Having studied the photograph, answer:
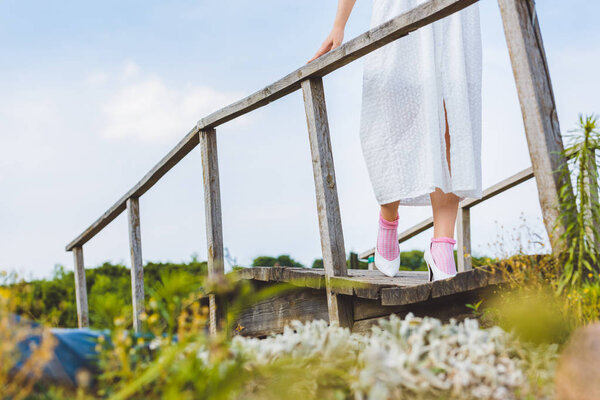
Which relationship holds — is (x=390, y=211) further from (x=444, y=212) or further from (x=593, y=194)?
(x=593, y=194)

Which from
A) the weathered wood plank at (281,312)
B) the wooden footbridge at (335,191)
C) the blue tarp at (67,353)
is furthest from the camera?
the weathered wood plank at (281,312)

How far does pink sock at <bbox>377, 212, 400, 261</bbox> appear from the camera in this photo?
301cm

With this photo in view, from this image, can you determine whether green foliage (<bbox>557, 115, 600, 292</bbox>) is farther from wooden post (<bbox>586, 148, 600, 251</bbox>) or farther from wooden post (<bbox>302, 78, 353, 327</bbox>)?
wooden post (<bbox>302, 78, 353, 327</bbox>)

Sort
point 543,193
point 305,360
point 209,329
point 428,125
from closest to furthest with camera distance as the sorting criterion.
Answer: point 305,360, point 543,193, point 428,125, point 209,329

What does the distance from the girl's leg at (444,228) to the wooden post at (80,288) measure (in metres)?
4.07

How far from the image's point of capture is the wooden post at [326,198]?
267cm

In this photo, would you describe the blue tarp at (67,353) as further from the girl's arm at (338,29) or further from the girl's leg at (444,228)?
the girl's arm at (338,29)

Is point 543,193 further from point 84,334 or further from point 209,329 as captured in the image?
A: point 209,329

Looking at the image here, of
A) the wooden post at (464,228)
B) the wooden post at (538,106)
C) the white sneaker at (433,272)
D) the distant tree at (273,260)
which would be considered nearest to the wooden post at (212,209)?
the white sneaker at (433,272)

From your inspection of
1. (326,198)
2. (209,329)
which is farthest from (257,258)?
(326,198)

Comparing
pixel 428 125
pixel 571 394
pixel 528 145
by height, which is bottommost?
pixel 571 394

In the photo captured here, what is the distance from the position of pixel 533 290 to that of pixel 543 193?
31cm

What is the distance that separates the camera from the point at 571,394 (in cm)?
121

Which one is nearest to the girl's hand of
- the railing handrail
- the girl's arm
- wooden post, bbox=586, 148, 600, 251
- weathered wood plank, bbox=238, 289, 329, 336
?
the girl's arm
